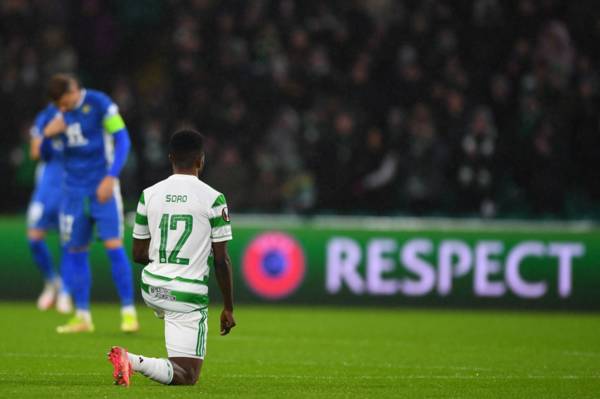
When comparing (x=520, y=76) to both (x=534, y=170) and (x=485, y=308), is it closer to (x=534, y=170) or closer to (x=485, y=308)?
(x=534, y=170)

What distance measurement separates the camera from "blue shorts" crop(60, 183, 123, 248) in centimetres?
1122

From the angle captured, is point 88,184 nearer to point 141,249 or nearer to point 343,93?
point 141,249

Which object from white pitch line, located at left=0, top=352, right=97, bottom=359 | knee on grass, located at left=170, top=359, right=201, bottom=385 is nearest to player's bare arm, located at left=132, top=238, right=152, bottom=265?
knee on grass, located at left=170, top=359, right=201, bottom=385

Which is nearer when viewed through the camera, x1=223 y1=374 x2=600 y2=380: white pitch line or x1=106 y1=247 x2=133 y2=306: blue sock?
x1=223 y1=374 x2=600 y2=380: white pitch line

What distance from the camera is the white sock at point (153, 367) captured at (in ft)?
22.3

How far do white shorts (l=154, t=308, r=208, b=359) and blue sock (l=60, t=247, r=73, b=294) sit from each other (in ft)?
16.8

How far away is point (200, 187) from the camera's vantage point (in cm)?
715

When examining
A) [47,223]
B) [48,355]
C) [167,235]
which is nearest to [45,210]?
[47,223]

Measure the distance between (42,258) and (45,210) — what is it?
575mm

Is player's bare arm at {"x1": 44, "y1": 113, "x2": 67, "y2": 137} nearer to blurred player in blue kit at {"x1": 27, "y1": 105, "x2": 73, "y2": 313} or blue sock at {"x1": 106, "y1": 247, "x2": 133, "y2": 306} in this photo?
blue sock at {"x1": 106, "y1": 247, "x2": 133, "y2": 306}

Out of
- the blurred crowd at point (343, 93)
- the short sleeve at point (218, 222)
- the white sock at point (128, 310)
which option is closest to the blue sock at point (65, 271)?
the white sock at point (128, 310)

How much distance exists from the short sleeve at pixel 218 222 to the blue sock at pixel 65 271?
17.0ft

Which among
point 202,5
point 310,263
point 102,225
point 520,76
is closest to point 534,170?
point 520,76

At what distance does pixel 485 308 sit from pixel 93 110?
6305mm
